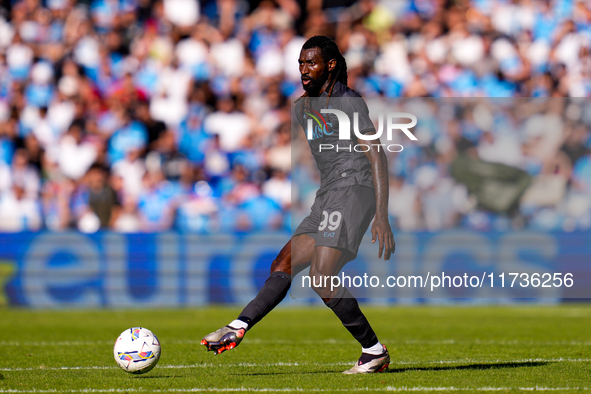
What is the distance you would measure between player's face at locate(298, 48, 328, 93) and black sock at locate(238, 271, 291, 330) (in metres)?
1.41

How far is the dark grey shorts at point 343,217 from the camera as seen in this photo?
19.0ft

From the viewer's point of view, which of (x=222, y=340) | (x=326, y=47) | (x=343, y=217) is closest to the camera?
(x=222, y=340)

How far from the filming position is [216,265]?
12883 millimetres

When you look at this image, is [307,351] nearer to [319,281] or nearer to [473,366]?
[473,366]

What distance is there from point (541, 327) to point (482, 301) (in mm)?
2938

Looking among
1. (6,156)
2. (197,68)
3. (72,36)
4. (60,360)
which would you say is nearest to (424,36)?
(197,68)

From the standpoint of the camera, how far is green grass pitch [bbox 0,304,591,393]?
18.6 ft

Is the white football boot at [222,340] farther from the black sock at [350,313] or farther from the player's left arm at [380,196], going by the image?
the player's left arm at [380,196]

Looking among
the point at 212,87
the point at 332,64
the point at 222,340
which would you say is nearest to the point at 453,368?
the point at 222,340

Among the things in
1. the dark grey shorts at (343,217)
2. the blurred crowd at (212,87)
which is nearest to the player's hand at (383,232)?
the dark grey shorts at (343,217)

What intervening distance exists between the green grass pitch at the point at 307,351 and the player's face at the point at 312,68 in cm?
213

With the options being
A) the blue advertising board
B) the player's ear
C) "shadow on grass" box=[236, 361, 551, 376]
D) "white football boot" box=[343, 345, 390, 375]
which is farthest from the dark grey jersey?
the blue advertising board

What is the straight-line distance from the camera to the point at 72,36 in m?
17.1

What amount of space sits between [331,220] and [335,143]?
0.59 meters
